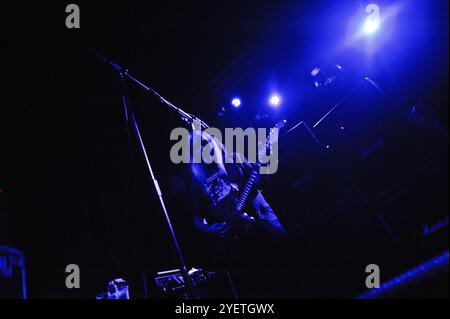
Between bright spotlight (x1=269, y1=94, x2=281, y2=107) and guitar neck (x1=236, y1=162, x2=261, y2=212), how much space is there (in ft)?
6.68

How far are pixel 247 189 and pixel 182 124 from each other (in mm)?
1972

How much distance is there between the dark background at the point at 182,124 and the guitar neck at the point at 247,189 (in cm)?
31

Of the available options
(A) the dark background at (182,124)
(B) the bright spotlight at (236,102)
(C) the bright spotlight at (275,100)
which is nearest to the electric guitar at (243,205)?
(A) the dark background at (182,124)

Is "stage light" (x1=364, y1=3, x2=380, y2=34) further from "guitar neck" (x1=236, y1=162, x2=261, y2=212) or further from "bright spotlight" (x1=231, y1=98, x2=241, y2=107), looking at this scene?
"guitar neck" (x1=236, y1=162, x2=261, y2=212)

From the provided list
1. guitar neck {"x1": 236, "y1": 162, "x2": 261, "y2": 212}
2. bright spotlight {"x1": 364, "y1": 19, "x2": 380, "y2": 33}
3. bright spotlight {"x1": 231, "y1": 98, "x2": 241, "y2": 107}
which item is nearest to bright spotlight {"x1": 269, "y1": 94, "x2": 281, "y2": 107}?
bright spotlight {"x1": 231, "y1": 98, "x2": 241, "y2": 107}

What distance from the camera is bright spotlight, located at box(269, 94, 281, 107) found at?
550 cm

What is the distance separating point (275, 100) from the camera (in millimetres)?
5520

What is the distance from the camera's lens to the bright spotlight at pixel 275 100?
550 cm

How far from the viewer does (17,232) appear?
3.57 meters

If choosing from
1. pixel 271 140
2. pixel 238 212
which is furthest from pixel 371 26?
pixel 238 212
